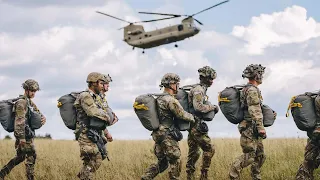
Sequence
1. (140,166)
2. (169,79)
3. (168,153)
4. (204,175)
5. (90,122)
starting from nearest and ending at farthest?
(90,122), (168,153), (169,79), (204,175), (140,166)

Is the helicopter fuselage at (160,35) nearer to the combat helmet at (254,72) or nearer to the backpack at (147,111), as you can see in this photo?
the combat helmet at (254,72)

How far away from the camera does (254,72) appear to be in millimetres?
9719

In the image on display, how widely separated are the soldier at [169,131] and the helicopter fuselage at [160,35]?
34.1 m

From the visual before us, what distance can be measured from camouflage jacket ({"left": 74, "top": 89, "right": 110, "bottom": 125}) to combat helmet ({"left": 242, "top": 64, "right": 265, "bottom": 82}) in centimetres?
257

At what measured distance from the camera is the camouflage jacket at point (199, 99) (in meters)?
10.2

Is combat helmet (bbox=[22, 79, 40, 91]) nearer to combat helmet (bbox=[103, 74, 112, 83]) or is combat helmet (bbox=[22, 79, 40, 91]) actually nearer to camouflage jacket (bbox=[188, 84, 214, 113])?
combat helmet (bbox=[103, 74, 112, 83])

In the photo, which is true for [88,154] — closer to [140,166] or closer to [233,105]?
[233,105]

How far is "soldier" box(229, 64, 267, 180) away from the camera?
9.40 m

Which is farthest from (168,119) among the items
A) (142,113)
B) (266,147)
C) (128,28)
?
(128,28)

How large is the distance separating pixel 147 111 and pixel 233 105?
1541 millimetres

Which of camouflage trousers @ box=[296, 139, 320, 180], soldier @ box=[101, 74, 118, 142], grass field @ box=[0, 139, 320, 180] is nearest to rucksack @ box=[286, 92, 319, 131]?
camouflage trousers @ box=[296, 139, 320, 180]

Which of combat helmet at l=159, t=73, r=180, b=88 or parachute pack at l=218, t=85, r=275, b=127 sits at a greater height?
combat helmet at l=159, t=73, r=180, b=88

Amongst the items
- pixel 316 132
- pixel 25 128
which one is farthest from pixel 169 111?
pixel 25 128

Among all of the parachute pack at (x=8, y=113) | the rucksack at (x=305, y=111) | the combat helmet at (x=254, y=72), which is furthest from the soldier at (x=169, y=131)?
the parachute pack at (x=8, y=113)
